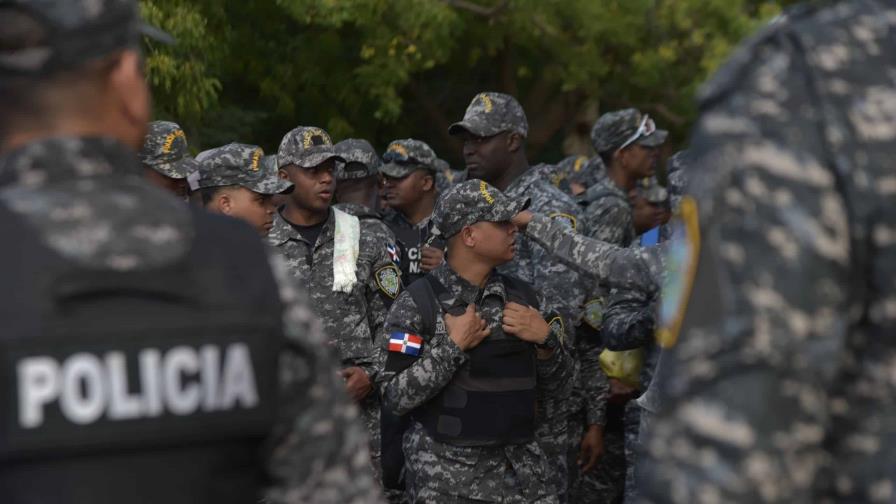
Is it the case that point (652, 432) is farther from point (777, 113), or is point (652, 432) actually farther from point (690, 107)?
point (690, 107)

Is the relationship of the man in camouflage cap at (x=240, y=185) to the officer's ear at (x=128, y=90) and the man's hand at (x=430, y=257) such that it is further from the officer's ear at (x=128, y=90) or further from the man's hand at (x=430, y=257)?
the officer's ear at (x=128, y=90)

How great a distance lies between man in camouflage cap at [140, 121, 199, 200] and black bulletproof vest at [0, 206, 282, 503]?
14.8ft

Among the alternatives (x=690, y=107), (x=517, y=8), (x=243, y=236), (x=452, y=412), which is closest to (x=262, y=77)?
(x=517, y=8)

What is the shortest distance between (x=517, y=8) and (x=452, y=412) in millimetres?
9858

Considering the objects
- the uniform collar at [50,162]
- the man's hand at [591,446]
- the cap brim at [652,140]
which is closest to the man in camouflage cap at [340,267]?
the man's hand at [591,446]

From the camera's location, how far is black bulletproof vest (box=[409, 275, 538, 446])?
5676 mm

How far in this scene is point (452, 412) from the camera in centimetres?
570

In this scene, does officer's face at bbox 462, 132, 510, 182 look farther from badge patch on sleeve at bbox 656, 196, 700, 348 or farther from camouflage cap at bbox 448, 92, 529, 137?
badge patch on sleeve at bbox 656, 196, 700, 348

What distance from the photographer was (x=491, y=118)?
7.57 meters

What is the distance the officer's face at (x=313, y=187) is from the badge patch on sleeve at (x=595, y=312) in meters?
1.46

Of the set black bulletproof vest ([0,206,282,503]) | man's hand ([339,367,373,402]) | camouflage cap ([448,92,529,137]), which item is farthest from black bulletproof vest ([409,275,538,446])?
black bulletproof vest ([0,206,282,503])

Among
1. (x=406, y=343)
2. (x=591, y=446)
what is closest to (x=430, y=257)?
(x=591, y=446)

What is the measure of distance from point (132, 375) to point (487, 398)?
379 centimetres

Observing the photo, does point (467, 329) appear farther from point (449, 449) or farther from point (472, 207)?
point (472, 207)
